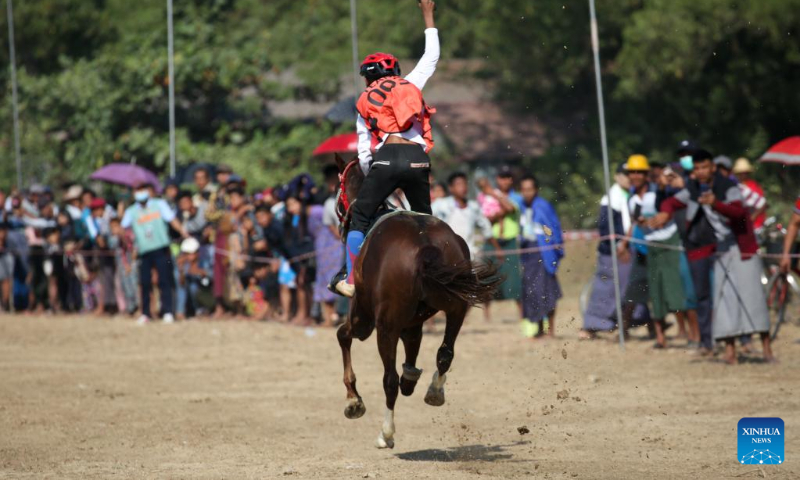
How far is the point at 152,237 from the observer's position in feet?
61.6

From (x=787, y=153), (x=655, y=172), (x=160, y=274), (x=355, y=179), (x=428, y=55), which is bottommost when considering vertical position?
(x=160, y=274)

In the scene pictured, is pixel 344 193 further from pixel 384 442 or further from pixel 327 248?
pixel 327 248

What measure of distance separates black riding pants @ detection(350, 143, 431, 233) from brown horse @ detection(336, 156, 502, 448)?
0.24 m

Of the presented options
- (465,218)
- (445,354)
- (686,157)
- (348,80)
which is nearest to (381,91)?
(445,354)

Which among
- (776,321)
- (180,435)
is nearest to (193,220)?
(776,321)

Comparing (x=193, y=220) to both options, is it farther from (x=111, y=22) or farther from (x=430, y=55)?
(x=111, y=22)

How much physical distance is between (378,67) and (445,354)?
2075mm

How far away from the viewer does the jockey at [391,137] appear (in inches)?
336

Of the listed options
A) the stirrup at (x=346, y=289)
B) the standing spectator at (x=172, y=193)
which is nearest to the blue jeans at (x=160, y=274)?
the standing spectator at (x=172, y=193)

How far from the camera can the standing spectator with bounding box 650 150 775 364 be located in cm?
1218

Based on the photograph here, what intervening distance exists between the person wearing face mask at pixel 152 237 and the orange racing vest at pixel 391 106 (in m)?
10.7

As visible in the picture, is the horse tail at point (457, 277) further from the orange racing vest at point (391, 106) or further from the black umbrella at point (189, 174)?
the black umbrella at point (189, 174)

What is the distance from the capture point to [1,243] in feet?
72.9

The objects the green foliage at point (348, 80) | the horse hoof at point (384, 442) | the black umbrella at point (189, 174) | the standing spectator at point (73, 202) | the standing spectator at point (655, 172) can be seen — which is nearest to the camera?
the horse hoof at point (384, 442)
